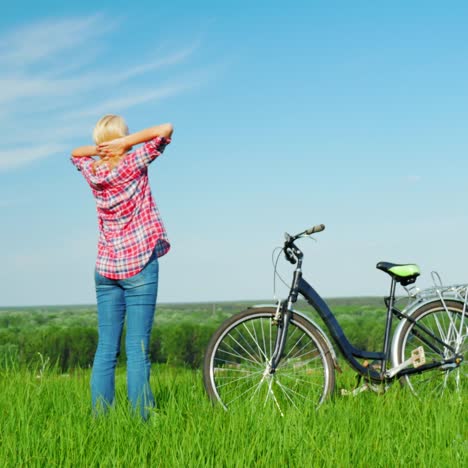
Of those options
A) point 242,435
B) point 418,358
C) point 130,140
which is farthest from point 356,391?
point 130,140

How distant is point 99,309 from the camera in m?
5.30

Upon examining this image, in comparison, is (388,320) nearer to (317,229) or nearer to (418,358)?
(418,358)

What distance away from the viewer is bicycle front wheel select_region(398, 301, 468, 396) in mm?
6191

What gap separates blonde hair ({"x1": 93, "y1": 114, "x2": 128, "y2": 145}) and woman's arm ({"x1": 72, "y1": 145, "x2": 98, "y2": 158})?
0.67 ft

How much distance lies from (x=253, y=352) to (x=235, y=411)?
55 cm

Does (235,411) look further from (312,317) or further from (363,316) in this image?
(363,316)

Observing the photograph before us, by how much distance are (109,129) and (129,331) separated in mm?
1513

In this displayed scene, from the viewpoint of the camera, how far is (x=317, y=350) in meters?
5.59

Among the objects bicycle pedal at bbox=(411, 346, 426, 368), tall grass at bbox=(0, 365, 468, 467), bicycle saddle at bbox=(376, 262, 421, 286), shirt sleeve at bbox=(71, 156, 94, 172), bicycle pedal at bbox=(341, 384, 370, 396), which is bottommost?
tall grass at bbox=(0, 365, 468, 467)

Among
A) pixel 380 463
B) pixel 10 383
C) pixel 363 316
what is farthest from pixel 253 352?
pixel 363 316

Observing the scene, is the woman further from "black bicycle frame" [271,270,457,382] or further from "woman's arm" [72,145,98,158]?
"black bicycle frame" [271,270,457,382]

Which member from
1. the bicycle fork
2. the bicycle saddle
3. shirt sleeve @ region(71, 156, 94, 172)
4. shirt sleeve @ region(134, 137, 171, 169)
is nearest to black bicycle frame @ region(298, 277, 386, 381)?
the bicycle saddle

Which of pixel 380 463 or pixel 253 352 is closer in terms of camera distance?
pixel 380 463

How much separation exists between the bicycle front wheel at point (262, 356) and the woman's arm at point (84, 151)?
170 cm
